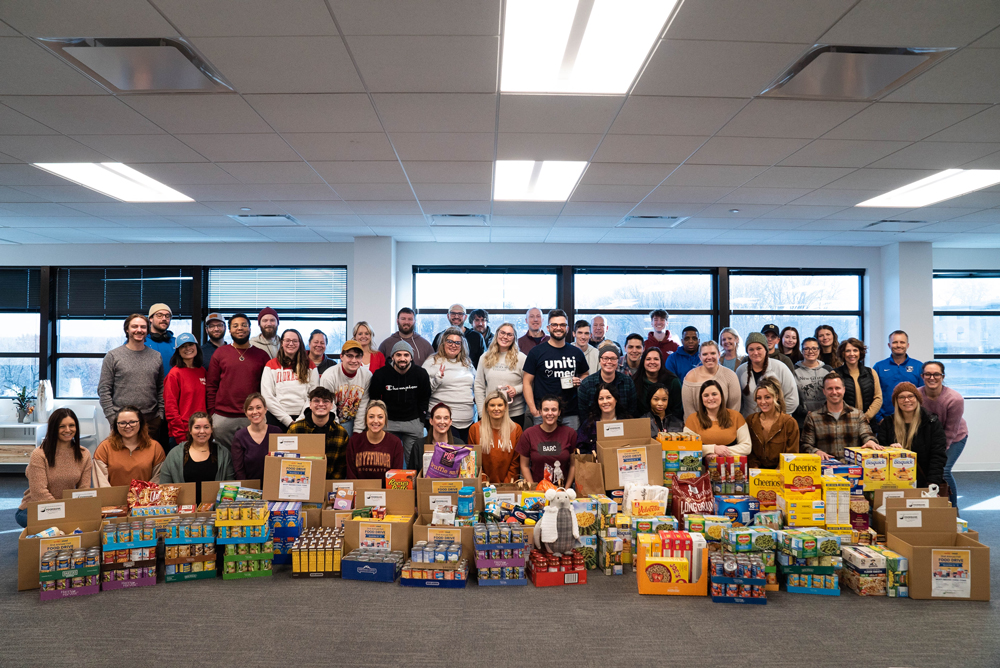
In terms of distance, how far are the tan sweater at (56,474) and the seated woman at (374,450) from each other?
1781mm

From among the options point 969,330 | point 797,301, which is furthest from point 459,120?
point 969,330

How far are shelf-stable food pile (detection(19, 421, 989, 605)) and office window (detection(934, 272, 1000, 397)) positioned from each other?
18.4ft

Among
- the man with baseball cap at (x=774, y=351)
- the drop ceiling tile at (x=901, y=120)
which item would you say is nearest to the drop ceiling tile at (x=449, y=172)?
the drop ceiling tile at (x=901, y=120)

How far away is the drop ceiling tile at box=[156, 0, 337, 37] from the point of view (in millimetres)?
2254

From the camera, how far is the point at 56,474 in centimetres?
381

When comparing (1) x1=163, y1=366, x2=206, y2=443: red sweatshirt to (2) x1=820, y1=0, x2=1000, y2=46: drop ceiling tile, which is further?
(1) x1=163, y1=366, x2=206, y2=443: red sweatshirt

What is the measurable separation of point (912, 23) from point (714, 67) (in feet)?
2.56

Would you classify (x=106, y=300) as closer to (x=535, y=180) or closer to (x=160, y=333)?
(x=160, y=333)

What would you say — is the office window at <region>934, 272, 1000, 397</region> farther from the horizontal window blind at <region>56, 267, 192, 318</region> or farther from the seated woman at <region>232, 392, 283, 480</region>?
the horizontal window blind at <region>56, 267, 192, 318</region>

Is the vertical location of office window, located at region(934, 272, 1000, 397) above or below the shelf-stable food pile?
above

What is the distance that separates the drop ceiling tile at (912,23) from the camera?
7.38ft

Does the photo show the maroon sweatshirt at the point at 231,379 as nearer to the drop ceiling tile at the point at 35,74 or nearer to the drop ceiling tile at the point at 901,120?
the drop ceiling tile at the point at 35,74

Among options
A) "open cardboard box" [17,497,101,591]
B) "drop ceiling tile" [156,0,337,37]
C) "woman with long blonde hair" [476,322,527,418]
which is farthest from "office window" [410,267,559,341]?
"drop ceiling tile" [156,0,337,37]

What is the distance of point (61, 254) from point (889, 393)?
1023 centimetres
